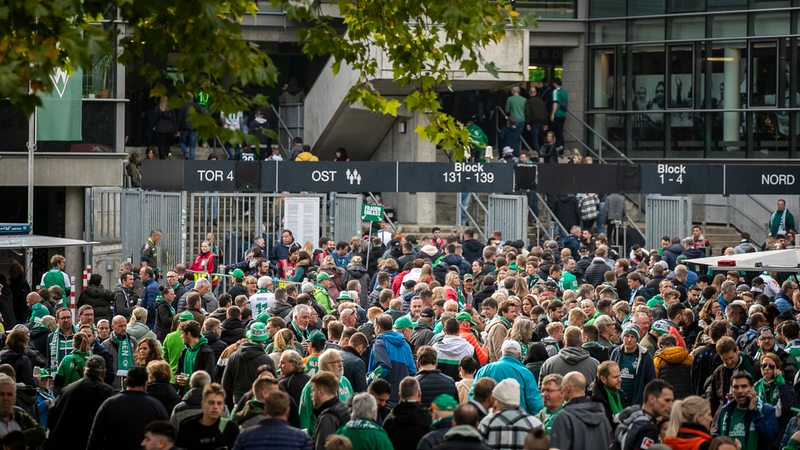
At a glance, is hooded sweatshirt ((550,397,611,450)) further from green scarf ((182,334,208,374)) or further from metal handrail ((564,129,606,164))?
metal handrail ((564,129,606,164))

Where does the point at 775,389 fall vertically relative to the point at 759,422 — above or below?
above

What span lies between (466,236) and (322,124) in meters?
9.22

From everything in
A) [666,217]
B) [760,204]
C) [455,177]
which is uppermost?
[455,177]

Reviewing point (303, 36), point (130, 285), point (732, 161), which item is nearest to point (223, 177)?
point (130, 285)

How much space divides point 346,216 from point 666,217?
21.6 feet

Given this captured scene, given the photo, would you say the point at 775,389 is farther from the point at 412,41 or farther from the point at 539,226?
the point at 539,226

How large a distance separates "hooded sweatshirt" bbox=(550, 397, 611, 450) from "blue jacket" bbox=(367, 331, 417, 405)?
10.7 feet

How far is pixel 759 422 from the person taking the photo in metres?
11.7

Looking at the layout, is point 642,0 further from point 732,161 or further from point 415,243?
point 415,243

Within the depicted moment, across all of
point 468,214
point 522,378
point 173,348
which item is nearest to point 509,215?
point 468,214

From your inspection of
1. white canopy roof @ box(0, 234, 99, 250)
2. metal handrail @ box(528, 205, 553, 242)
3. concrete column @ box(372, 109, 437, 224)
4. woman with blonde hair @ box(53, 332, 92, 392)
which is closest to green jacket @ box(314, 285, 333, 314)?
white canopy roof @ box(0, 234, 99, 250)

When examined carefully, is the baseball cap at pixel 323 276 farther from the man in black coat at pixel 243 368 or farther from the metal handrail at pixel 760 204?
the metal handrail at pixel 760 204

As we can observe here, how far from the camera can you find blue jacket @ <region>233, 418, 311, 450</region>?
9656 mm

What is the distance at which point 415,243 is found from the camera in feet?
91.1
